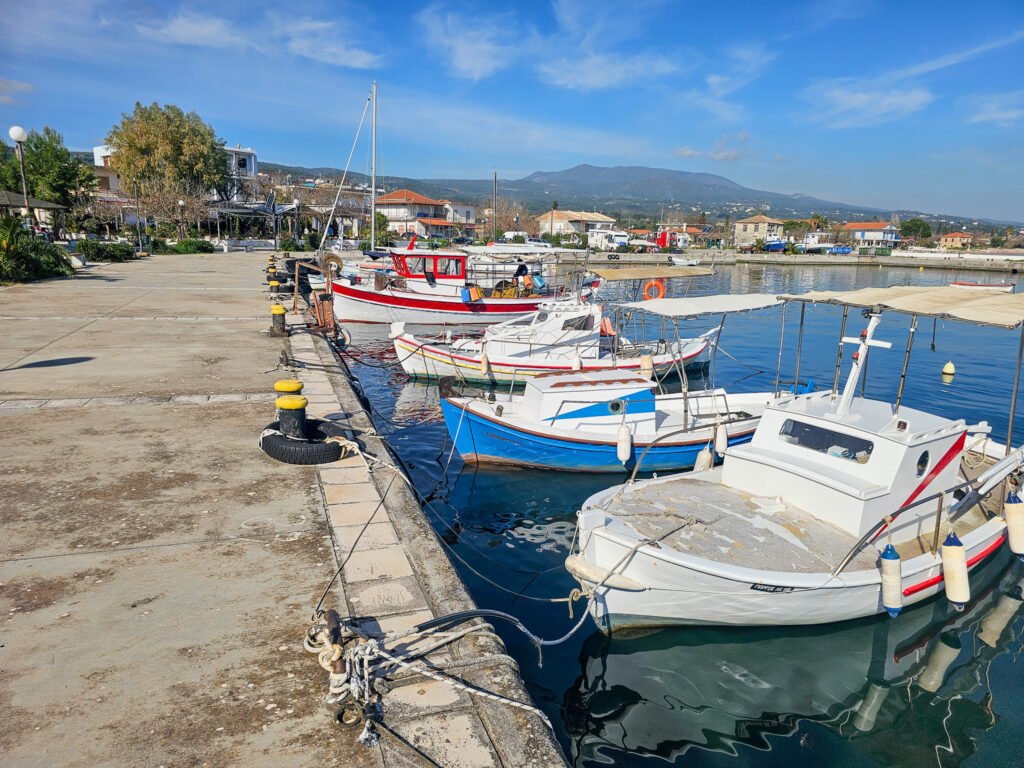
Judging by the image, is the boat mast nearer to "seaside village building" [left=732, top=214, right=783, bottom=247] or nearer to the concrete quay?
the concrete quay

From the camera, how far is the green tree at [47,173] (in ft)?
172

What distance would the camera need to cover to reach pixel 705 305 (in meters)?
13.1

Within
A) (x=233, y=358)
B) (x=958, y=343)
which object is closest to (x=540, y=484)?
(x=233, y=358)

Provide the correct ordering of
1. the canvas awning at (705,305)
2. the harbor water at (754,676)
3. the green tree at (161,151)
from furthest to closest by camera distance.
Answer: the green tree at (161,151) → the canvas awning at (705,305) → the harbor water at (754,676)

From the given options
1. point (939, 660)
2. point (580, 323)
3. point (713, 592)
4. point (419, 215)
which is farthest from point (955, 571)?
point (419, 215)

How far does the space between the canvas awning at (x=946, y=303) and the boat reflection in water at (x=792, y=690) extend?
13.6 feet

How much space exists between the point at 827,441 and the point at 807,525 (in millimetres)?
1242

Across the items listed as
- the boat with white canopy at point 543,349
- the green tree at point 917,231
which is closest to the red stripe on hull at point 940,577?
the boat with white canopy at point 543,349

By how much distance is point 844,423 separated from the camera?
794 centimetres

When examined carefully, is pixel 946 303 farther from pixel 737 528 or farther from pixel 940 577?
pixel 737 528

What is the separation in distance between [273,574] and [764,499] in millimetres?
5733

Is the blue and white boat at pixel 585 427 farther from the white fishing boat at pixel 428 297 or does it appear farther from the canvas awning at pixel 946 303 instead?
the white fishing boat at pixel 428 297

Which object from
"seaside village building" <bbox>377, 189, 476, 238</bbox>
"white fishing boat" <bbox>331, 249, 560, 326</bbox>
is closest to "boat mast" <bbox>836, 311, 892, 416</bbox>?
"white fishing boat" <bbox>331, 249, 560, 326</bbox>

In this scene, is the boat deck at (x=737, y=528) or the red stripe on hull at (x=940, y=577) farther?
the red stripe on hull at (x=940, y=577)
